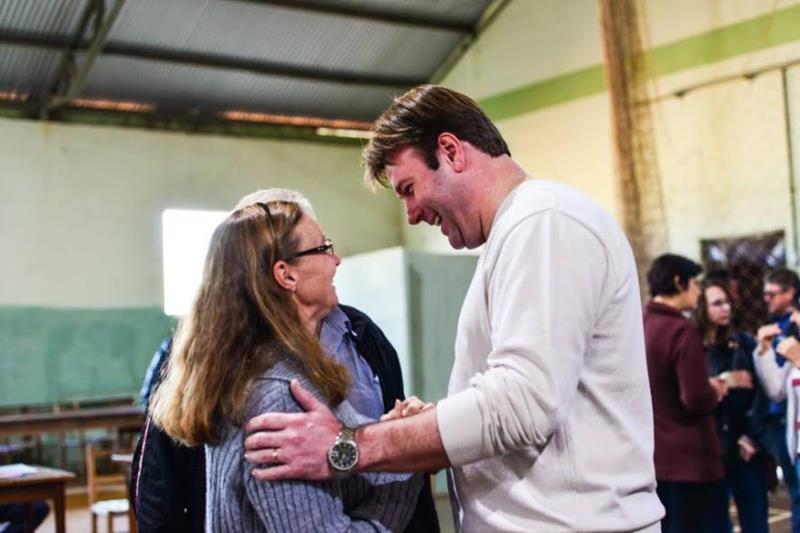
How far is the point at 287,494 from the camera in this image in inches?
53.9

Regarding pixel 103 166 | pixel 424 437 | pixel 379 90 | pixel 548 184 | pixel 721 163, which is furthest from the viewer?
pixel 379 90

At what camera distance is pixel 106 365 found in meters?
9.36

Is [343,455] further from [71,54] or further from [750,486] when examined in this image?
[71,54]

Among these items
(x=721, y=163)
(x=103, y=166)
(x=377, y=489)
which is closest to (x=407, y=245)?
(x=103, y=166)

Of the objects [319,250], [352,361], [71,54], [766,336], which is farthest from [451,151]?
[71,54]

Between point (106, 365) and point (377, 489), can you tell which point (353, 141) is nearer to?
point (106, 365)

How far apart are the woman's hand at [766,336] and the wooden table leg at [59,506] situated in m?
3.16

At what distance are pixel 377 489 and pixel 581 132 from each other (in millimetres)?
8159

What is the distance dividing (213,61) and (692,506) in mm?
7433

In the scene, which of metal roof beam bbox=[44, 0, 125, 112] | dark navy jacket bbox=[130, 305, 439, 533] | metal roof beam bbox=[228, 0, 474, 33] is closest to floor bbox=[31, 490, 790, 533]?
dark navy jacket bbox=[130, 305, 439, 533]

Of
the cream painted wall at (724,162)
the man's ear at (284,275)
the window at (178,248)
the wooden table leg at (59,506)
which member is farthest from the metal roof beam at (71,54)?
the man's ear at (284,275)

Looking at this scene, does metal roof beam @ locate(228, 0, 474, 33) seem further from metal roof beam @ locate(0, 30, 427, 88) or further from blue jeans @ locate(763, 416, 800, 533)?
blue jeans @ locate(763, 416, 800, 533)

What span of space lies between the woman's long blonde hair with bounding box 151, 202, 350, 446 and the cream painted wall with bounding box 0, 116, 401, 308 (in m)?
8.13

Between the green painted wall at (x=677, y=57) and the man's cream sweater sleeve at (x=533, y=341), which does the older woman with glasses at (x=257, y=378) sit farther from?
the green painted wall at (x=677, y=57)
